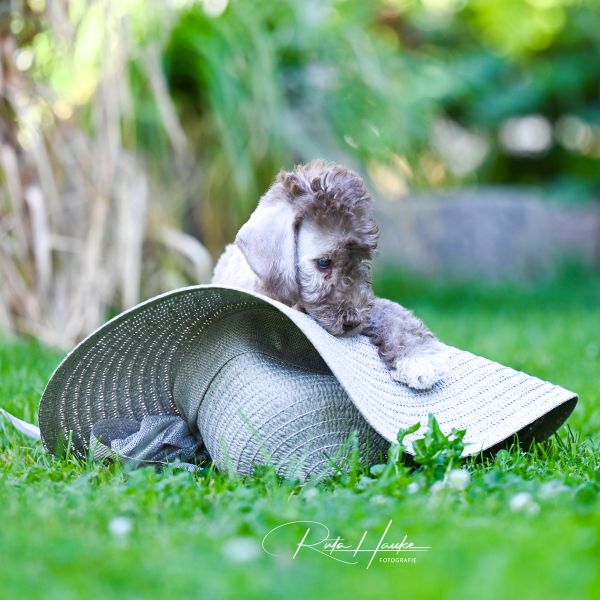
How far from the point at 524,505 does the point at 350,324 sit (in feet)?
2.84

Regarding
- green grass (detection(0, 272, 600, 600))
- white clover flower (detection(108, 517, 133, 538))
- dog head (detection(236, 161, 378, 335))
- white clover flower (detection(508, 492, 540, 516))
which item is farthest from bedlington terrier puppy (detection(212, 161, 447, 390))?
white clover flower (detection(108, 517, 133, 538))

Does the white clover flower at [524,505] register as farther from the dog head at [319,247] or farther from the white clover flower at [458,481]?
the dog head at [319,247]

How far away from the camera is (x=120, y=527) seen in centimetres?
208

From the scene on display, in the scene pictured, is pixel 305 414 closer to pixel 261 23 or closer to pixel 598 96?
pixel 261 23

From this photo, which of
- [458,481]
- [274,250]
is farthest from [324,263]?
[458,481]

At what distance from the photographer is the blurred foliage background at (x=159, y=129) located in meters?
5.23

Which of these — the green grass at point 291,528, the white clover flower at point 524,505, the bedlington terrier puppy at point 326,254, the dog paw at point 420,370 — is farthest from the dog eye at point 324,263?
the white clover flower at point 524,505

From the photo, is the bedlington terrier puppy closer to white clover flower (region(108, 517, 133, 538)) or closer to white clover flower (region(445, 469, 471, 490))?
white clover flower (region(445, 469, 471, 490))

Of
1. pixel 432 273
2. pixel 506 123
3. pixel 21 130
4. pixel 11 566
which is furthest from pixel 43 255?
pixel 506 123

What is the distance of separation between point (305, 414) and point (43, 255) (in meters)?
2.78

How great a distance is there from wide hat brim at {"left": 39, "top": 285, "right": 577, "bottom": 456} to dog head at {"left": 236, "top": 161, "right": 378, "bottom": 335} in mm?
91

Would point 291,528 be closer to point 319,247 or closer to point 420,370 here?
point 420,370

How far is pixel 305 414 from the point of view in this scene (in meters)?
2.74

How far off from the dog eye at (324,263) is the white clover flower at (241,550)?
3.49ft
